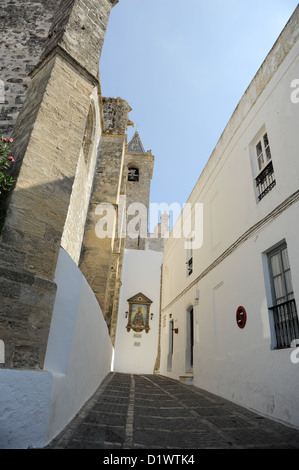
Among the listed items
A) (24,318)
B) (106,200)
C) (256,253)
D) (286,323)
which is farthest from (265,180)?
(106,200)

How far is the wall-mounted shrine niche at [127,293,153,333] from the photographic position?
1430 cm

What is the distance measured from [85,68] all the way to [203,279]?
5.69 m

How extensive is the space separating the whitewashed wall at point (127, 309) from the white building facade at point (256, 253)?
19.3 feet

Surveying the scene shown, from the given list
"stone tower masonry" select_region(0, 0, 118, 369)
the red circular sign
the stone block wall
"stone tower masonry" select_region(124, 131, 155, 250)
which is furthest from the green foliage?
"stone tower masonry" select_region(124, 131, 155, 250)

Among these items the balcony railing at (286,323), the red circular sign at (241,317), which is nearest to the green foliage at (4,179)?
the balcony railing at (286,323)

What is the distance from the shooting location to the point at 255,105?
5.91m

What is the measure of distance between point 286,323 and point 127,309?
37.1 ft

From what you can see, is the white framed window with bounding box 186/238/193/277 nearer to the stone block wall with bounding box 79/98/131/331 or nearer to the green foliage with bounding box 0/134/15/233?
the stone block wall with bounding box 79/98/131/331

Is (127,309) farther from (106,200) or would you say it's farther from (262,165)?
(262,165)

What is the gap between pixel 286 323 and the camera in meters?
4.20

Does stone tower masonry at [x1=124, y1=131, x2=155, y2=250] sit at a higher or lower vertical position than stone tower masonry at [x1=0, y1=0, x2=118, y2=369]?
higher

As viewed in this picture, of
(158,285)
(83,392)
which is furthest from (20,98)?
(158,285)

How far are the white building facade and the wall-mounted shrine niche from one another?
6.14m
